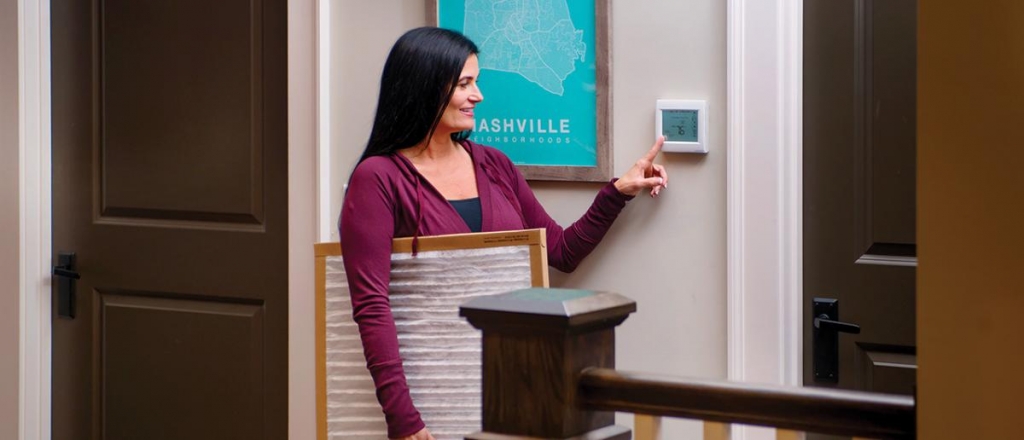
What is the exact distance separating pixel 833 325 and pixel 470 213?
2.68 ft

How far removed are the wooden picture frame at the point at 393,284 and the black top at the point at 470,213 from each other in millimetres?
81

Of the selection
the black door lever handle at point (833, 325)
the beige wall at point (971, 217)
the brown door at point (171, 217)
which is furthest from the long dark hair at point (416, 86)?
the beige wall at point (971, 217)

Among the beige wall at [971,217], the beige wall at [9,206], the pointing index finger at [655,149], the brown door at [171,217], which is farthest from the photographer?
the beige wall at [9,206]

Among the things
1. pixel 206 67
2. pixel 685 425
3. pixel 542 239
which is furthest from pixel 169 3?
pixel 685 425

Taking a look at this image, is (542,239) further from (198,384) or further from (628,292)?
(198,384)

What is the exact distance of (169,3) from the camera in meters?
3.24

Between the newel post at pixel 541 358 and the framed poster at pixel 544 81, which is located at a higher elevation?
the framed poster at pixel 544 81

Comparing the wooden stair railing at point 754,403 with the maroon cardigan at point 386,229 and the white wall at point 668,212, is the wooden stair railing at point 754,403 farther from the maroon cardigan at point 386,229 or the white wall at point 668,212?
the white wall at point 668,212

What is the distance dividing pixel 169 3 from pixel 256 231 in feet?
2.24

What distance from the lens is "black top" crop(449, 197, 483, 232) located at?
2.45 metres

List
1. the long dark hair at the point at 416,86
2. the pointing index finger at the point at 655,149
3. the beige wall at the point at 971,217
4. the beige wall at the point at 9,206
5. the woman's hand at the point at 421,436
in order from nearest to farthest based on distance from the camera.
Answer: the beige wall at the point at 971,217 < the woman's hand at the point at 421,436 < the long dark hair at the point at 416,86 < the pointing index finger at the point at 655,149 < the beige wall at the point at 9,206

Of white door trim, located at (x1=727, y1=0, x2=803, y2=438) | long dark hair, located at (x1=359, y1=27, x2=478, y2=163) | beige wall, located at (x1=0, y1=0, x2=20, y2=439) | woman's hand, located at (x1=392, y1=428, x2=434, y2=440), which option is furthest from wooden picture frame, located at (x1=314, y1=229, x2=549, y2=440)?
beige wall, located at (x1=0, y1=0, x2=20, y2=439)

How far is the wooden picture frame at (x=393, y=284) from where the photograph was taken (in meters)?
2.37

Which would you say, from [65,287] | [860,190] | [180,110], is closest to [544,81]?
[860,190]
